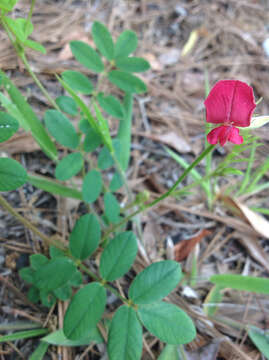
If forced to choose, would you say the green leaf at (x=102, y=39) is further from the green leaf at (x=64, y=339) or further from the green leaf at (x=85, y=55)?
the green leaf at (x=64, y=339)

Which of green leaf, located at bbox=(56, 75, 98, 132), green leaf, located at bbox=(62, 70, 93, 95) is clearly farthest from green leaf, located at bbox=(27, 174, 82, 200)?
green leaf, located at bbox=(62, 70, 93, 95)

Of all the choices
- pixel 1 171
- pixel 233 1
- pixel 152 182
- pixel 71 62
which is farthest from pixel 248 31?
pixel 1 171

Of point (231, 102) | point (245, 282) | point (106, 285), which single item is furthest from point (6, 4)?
point (245, 282)

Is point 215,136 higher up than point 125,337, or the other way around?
point 215,136

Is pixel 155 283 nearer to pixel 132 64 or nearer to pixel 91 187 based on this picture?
pixel 91 187

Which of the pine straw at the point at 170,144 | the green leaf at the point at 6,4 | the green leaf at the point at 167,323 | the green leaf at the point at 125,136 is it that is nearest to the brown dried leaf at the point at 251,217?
the pine straw at the point at 170,144
